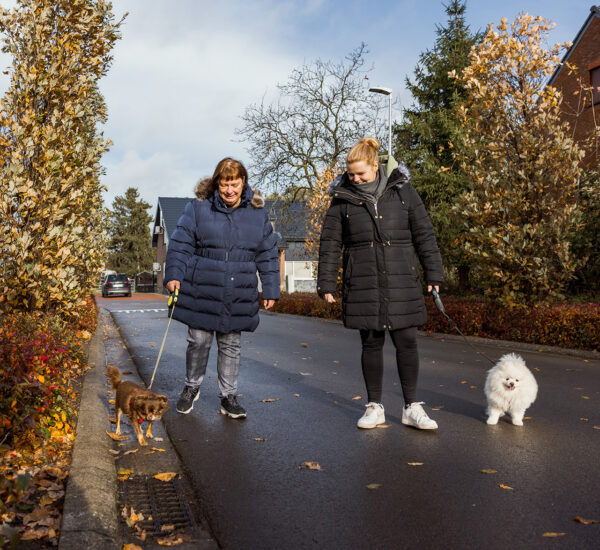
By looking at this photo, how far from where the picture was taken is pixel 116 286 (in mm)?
50312

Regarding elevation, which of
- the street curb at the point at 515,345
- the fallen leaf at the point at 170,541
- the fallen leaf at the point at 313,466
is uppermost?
the fallen leaf at the point at 170,541

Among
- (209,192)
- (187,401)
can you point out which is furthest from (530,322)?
(209,192)

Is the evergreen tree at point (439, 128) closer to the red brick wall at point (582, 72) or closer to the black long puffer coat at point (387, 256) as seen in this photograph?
the red brick wall at point (582, 72)

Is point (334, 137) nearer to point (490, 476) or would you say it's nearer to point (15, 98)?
point (15, 98)

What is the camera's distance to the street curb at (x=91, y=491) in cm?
267

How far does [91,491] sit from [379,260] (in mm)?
2702

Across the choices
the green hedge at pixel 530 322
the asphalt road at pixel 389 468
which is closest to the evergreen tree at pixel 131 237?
the green hedge at pixel 530 322

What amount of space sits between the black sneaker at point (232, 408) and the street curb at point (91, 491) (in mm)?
1024

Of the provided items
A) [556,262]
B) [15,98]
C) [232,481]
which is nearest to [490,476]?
[232,481]

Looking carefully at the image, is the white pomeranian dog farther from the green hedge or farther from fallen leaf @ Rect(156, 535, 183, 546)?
the green hedge

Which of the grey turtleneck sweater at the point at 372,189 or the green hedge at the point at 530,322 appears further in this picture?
the green hedge at the point at 530,322

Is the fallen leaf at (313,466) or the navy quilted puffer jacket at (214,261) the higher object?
the navy quilted puffer jacket at (214,261)

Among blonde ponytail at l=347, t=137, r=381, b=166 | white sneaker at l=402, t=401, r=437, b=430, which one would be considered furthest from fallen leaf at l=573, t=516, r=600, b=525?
blonde ponytail at l=347, t=137, r=381, b=166

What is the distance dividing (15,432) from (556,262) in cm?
1098
